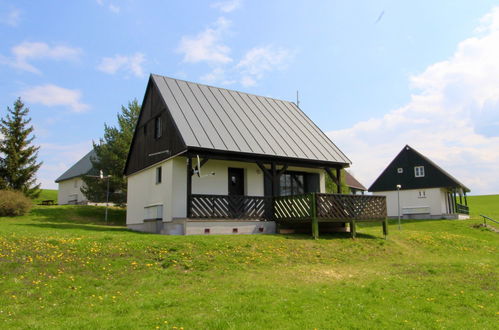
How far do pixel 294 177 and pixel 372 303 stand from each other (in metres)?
13.6

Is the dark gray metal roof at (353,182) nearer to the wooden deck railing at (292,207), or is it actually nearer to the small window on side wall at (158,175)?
the wooden deck railing at (292,207)

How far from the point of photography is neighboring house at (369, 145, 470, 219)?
131 feet

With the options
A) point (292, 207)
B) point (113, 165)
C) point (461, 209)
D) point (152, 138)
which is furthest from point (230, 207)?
point (461, 209)

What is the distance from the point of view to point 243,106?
2323 centimetres

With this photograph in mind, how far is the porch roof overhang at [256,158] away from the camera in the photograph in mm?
17703

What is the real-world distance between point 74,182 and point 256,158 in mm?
31039

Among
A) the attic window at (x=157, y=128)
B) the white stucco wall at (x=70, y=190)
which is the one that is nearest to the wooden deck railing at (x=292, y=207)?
the attic window at (x=157, y=128)

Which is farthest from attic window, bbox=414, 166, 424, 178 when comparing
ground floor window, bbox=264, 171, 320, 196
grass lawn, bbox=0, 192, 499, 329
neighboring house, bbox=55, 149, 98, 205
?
neighboring house, bbox=55, 149, 98, 205

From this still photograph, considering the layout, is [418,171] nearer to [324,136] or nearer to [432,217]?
[432,217]

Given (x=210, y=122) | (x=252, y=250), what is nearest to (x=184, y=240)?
(x=252, y=250)

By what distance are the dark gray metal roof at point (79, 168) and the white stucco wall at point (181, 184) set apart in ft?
72.2

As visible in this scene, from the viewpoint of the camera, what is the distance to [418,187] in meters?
41.2

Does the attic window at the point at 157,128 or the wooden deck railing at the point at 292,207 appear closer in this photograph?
the wooden deck railing at the point at 292,207

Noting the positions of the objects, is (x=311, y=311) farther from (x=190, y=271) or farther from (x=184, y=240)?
(x=184, y=240)
